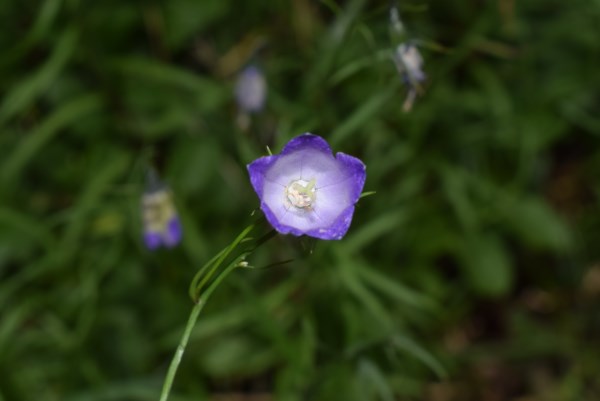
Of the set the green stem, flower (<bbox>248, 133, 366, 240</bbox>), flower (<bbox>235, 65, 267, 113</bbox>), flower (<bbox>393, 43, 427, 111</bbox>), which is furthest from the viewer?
flower (<bbox>235, 65, 267, 113</bbox>)

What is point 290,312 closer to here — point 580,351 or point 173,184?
point 173,184

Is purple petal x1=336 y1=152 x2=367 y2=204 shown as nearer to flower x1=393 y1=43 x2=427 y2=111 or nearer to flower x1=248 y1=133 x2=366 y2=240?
flower x1=248 y1=133 x2=366 y2=240

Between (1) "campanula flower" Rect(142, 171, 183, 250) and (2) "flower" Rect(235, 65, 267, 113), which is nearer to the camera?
(1) "campanula flower" Rect(142, 171, 183, 250)

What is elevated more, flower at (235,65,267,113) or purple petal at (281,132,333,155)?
purple petal at (281,132,333,155)

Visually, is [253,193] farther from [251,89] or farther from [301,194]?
[301,194]

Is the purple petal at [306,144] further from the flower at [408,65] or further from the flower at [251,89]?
the flower at [251,89]

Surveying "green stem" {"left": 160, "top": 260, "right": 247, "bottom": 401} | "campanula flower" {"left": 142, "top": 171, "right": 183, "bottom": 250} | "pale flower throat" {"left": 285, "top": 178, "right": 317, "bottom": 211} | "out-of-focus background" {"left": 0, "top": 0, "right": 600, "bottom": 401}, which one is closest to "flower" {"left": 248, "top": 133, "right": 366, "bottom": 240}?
"pale flower throat" {"left": 285, "top": 178, "right": 317, "bottom": 211}
